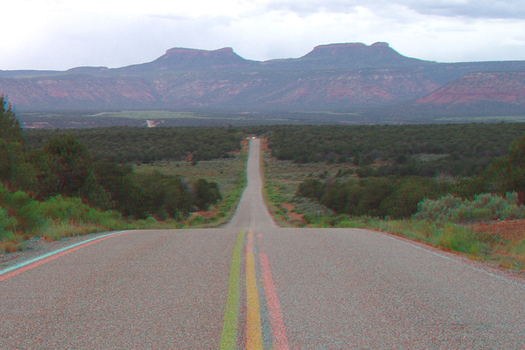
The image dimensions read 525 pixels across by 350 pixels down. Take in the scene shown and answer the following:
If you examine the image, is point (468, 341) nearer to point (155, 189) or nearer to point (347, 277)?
point (347, 277)

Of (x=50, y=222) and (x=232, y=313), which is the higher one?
(x=232, y=313)

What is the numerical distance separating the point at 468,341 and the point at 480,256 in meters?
4.10

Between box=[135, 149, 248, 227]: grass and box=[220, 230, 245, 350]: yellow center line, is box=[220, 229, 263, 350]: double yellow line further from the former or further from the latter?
box=[135, 149, 248, 227]: grass

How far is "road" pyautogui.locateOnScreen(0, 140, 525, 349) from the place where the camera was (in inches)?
142

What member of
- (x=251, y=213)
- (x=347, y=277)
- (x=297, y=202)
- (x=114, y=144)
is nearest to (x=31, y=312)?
(x=347, y=277)

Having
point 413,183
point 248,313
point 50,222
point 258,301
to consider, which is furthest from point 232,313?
point 413,183

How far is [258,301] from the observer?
452 cm

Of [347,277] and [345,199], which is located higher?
[347,277]

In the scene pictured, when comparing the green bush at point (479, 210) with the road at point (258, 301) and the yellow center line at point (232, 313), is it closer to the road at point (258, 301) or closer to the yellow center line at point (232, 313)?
the road at point (258, 301)

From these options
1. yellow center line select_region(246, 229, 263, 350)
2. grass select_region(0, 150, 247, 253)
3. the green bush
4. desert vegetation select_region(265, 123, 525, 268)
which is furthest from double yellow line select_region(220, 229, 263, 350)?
the green bush

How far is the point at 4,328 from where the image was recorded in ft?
12.4

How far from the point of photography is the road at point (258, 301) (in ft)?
11.8

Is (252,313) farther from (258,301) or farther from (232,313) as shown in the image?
(258,301)

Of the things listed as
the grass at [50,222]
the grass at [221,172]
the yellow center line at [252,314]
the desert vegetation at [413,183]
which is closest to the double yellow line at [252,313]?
the yellow center line at [252,314]
